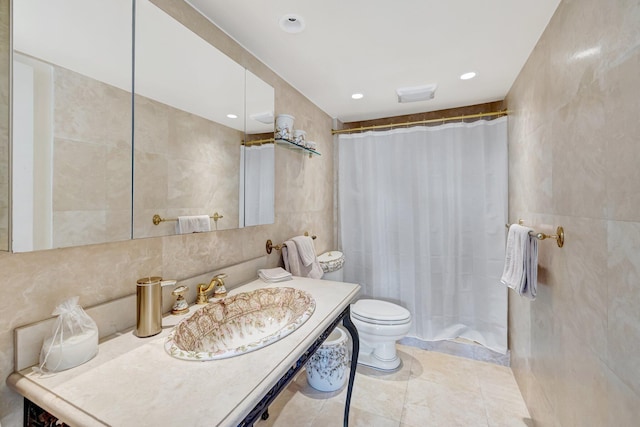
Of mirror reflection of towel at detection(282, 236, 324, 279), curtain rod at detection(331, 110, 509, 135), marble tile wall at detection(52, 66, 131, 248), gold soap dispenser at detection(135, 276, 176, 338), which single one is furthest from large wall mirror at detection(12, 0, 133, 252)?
curtain rod at detection(331, 110, 509, 135)

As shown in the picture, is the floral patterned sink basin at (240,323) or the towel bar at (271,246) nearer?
the floral patterned sink basin at (240,323)

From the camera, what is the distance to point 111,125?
0.86 m

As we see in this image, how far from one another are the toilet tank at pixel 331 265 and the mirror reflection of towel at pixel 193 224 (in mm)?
1101

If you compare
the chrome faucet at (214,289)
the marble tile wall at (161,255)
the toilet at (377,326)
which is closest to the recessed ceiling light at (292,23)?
the marble tile wall at (161,255)

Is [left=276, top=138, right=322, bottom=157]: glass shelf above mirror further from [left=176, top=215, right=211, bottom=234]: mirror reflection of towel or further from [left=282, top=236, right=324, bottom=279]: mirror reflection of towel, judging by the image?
[left=176, top=215, right=211, bottom=234]: mirror reflection of towel

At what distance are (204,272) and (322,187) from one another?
57.1 inches

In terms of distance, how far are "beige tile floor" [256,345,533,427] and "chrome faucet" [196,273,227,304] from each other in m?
0.90

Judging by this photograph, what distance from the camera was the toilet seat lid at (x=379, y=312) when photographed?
2.00 m

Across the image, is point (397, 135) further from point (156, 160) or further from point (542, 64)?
point (156, 160)

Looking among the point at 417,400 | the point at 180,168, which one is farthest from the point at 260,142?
the point at 417,400

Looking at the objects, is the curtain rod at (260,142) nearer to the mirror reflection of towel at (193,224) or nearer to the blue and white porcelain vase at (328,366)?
the mirror reflection of towel at (193,224)

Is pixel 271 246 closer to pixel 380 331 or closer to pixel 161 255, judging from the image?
pixel 161 255

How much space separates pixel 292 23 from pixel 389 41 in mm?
540

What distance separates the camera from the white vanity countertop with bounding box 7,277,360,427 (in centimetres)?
57
